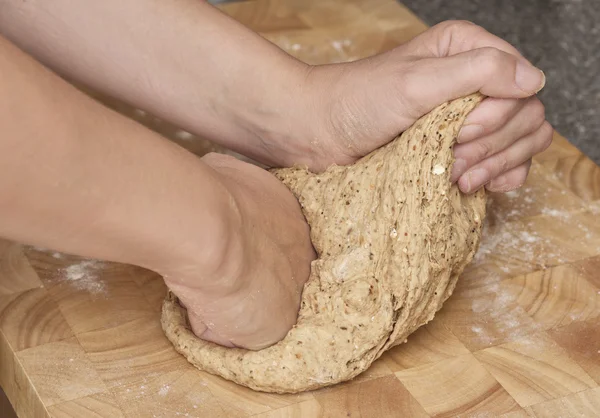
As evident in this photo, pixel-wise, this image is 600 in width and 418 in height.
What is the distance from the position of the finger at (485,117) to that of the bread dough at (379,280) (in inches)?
0.6

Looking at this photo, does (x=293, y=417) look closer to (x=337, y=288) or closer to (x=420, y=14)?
(x=337, y=288)

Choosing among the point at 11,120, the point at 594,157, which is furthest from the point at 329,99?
the point at 594,157

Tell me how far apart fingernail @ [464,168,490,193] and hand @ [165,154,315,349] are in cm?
21

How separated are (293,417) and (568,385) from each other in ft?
1.09

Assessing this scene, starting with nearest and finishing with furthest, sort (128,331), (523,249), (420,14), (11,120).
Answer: (11,120) → (128,331) → (523,249) → (420,14)

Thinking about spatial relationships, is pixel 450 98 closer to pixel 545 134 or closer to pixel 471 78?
pixel 471 78

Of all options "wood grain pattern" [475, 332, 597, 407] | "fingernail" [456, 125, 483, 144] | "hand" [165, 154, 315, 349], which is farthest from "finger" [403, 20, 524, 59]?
"wood grain pattern" [475, 332, 597, 407]

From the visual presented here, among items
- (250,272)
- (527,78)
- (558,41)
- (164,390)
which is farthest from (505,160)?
(558,41)

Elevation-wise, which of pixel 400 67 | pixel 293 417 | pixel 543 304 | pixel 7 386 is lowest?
pixel 7 386

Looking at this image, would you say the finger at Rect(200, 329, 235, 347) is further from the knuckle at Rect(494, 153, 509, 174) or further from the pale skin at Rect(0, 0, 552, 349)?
the knuckle at Rect(494, 153, 509, 174)

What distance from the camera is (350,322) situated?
1.08 m

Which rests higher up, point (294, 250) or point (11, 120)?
point (11, 120)

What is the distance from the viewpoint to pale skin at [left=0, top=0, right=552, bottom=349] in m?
0.84

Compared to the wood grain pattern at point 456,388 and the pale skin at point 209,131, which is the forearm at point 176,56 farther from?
the wood grain pattern at point 456,388
